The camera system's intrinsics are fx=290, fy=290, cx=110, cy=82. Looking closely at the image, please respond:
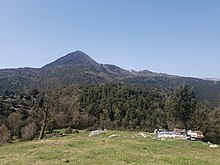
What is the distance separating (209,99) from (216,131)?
126238mm

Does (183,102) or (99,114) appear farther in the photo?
(99,114)

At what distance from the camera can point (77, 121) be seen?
4144 inches

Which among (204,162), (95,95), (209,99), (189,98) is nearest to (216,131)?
(189,98)

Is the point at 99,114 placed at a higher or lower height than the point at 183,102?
lower

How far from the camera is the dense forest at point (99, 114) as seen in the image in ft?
265

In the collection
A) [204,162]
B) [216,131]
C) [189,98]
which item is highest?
[189,98]

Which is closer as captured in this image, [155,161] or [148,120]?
[155,161]

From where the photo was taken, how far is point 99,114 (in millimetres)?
121000

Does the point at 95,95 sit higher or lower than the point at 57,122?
higher

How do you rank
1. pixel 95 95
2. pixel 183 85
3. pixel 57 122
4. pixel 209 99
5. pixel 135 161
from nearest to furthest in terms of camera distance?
pixel 135 161 < pixel 183 85 < pixel 57 122 < pixel 95 95 < pixel 209 99

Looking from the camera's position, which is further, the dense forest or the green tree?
the dense forest

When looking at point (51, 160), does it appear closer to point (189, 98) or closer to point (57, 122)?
point (189, 98)

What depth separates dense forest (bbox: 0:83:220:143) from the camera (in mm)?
80719

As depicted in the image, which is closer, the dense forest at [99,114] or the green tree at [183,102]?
the green tree at [183,102]
